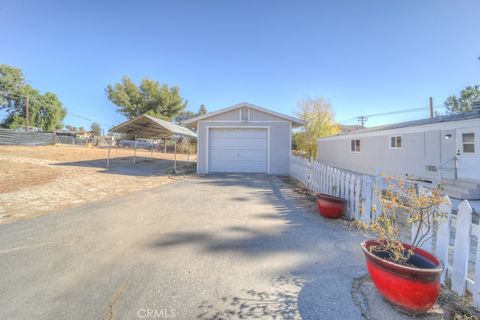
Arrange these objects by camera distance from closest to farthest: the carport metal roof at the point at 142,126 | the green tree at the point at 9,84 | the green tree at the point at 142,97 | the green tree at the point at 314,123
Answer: the carport metal roof at the point at 142,126, the green tree at the point at 314,123, the green tree at the point at 142,97, the green tree at the point at 9,84

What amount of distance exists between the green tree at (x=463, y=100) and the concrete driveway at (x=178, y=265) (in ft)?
114

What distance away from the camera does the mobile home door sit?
727 centimetres

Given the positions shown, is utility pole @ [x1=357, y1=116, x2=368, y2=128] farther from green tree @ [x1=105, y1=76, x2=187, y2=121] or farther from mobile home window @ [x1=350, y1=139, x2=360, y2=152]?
green tree @ [x1=105, y1=76, x2=187, y2=121]

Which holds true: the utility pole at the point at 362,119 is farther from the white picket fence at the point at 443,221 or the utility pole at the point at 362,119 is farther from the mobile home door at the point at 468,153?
the white picket fence at the point at 443,221

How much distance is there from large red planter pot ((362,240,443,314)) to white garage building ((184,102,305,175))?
8.85 metres

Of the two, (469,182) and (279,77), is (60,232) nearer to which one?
(469,182)

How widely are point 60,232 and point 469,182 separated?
1155 cm

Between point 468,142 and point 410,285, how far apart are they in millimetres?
9480

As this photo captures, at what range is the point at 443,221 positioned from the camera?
81.7 inches

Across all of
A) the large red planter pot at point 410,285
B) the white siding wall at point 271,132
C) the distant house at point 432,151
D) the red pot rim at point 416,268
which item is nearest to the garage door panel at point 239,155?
the white siding wall at point 271,132

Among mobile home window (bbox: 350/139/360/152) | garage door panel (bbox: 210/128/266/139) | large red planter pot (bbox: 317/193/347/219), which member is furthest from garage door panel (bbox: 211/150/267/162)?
mobile home window (bbox: 350/139/360/152)

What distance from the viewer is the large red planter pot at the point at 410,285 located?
1.59 meters

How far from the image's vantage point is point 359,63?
529 inches

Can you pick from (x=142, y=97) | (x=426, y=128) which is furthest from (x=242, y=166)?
(x=142, y=97)
